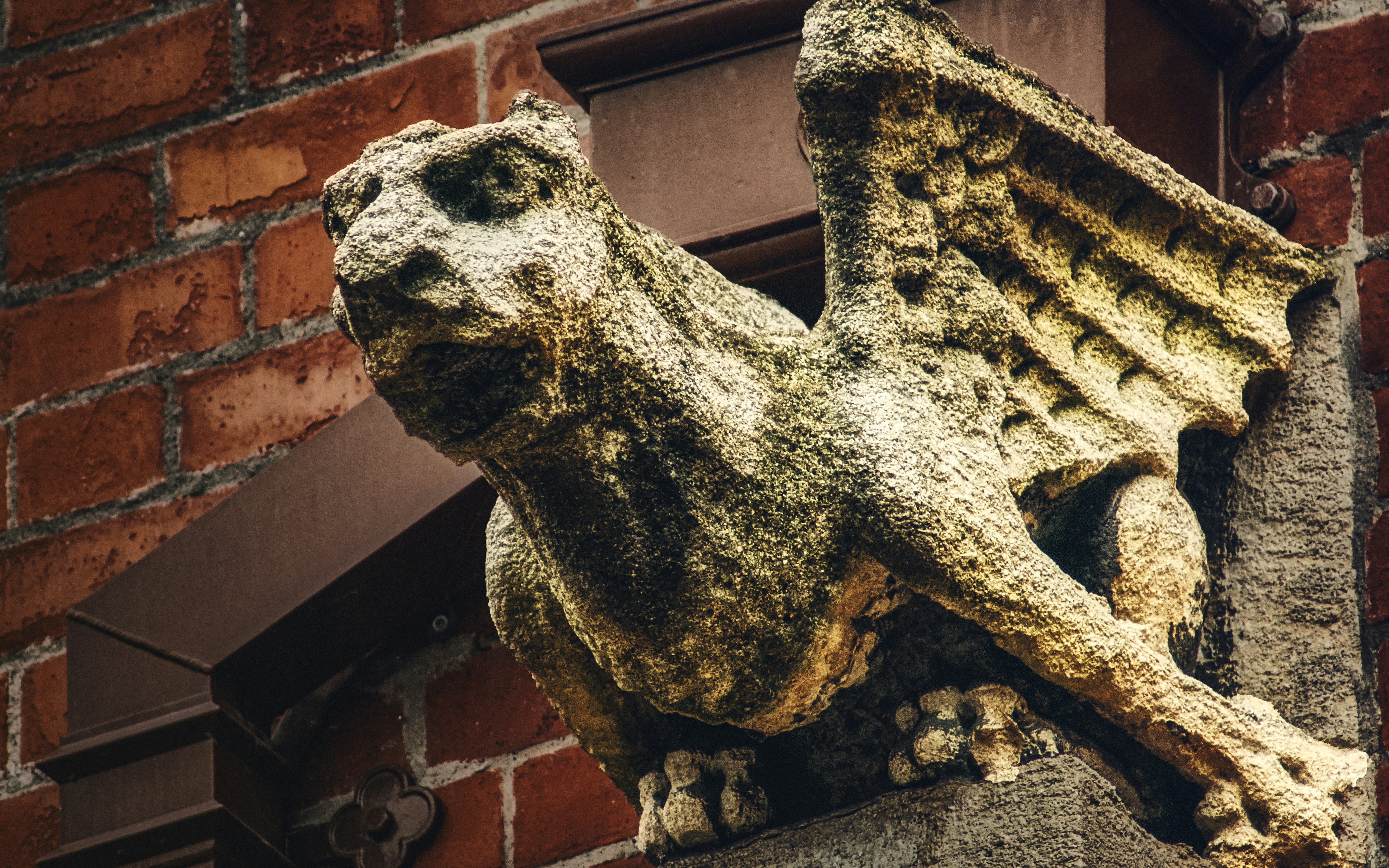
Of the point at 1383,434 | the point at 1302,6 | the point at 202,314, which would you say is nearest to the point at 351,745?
the point at 202,314

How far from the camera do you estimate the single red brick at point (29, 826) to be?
2080 mm

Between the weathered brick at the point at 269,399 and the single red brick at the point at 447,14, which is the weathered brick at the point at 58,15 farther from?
the weathered brick at the point at 269,399

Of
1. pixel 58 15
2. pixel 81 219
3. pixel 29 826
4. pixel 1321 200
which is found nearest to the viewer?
pixel 1321 200

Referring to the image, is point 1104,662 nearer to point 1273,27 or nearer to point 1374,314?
point 1374,314

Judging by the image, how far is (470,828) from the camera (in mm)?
1858

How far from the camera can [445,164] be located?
107 centimetres

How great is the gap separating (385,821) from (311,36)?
0.99 m

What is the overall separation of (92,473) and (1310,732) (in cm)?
146

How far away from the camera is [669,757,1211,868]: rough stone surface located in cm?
117

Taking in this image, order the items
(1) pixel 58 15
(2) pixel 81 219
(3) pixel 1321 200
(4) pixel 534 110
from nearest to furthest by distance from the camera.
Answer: (4) pixel 534 110
(3) pixel 1321 200
(2) pixel 81 219
(1) pixel 58 15

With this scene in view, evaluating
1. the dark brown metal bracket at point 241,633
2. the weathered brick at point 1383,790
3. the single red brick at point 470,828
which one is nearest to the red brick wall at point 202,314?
the single red brick at point 470,828

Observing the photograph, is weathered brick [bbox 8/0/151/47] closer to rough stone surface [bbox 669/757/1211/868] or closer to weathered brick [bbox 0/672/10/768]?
weathered brick [bbox 0/672/10/768]

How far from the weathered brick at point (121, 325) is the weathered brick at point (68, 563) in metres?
0.19

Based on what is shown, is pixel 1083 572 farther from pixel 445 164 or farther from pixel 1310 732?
pixel 445 164
